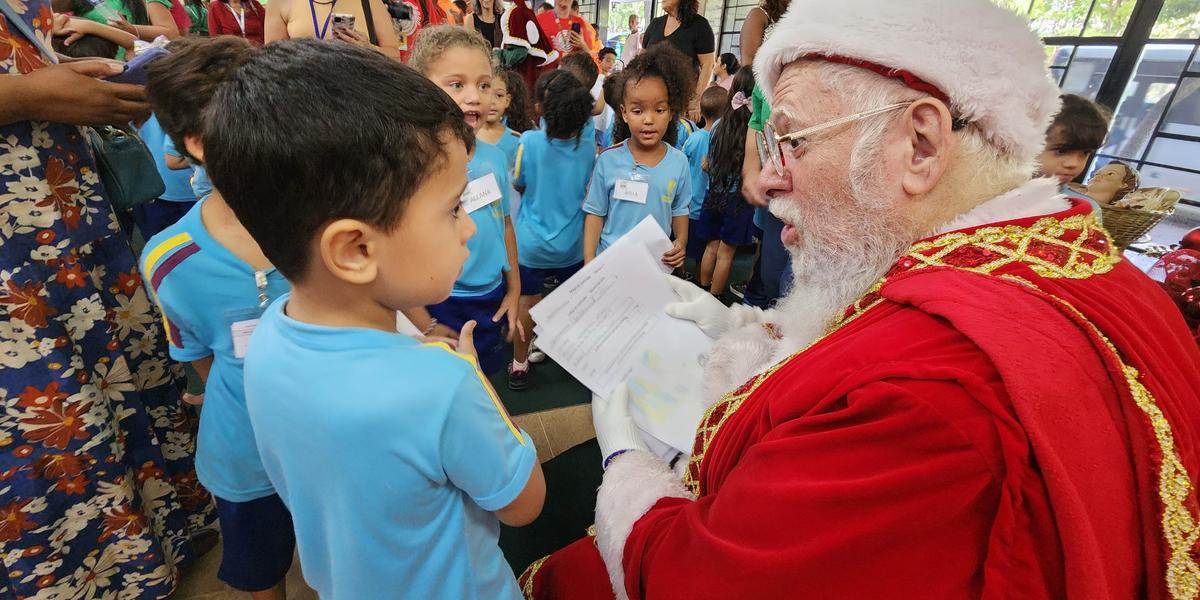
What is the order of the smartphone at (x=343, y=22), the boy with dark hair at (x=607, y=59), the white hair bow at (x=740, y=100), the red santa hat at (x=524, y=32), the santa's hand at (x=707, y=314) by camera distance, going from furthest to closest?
1. the boy with dark hair at (x=607, y=59)
2. the red santa hat at (x=524, y=32)
3. the white hair bow at (x=740, y=100)
4. the smartphone at (x=343, y=22)
5. the santa's hand at (x=707, y=314)

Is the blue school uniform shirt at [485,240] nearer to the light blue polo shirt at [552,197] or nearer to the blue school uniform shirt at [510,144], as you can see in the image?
the light blue polo shirt at [552,197]

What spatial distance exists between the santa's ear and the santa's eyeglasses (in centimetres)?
3

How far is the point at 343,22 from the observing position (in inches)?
89.5

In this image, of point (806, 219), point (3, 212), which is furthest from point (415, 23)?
point (806, 219)

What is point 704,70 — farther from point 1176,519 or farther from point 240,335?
point 1176,519

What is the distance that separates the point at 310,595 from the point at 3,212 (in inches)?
55.2

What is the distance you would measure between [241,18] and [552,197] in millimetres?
3494

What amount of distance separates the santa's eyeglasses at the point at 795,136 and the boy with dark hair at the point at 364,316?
2.05ft

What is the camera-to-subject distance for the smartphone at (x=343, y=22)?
2262mm

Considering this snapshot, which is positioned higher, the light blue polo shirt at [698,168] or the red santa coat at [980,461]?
the red santa coat at [980,461]

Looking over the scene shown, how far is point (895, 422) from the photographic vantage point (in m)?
0.62

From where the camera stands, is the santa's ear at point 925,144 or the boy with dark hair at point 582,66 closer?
the santa's ear at point 925,144

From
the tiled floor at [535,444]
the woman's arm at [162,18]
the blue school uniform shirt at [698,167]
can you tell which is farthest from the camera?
the blue school uniform shirt at [698,167]

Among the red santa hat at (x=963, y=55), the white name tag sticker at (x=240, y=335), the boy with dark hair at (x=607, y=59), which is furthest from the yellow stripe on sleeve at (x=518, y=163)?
the boy with dark hair at (x=607, y=59)
